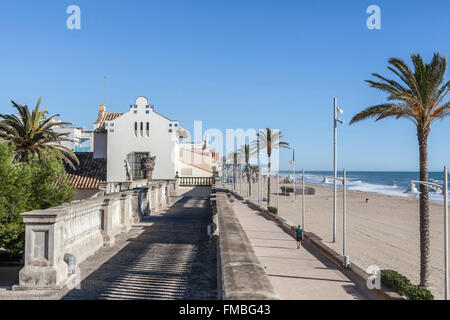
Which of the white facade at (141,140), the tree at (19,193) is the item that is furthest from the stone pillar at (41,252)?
the white facade at (141,140)

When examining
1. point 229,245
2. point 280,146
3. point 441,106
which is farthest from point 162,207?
point 280,146

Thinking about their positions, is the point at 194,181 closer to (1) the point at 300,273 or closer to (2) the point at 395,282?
(1) the point at 300,273

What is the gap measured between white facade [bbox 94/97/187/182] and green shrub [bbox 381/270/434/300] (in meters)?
25.4

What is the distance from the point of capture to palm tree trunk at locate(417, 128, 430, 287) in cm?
1309

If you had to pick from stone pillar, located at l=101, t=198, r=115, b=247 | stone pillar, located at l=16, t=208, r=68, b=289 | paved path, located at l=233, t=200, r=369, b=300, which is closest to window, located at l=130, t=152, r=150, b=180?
paved path, located at l=233, t=200, r=369, b=300

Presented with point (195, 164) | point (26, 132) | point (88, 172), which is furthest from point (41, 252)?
point (195, 164)

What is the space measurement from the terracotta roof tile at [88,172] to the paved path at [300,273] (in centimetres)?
1777

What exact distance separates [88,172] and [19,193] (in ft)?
78.7

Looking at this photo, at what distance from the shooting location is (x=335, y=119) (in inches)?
891

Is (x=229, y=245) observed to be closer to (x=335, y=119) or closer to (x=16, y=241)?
(x=16, y=241)

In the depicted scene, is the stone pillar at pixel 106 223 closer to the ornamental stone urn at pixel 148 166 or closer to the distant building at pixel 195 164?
the ornamental stone urn at pixel 148 166

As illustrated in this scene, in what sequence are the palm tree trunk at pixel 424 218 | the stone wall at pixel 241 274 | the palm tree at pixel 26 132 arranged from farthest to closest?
the palm tree at pixel 26 132 → the palm tree trunk at pixel 424 218 → the stone wall at pixel 241 274

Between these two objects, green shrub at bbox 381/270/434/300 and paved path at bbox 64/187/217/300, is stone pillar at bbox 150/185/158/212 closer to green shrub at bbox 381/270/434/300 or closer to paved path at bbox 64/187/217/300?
paved path at bbox 64/187/217/300

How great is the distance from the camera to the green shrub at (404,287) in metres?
10.9
